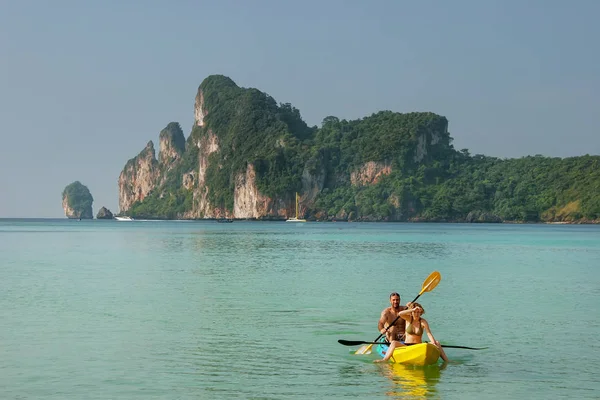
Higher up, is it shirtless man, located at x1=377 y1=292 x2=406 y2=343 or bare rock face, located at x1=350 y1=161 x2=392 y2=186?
bare rock face, located at x1=350 y1=161 x2=392 y2=186

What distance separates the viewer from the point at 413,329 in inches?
610

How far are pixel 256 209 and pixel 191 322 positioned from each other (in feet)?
555

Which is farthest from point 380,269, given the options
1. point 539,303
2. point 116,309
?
point 116,309

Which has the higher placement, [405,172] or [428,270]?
[405,172]

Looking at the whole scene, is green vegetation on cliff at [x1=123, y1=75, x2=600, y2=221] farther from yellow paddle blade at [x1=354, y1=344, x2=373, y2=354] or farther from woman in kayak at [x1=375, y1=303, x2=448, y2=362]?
woman in kayak at [x1=375, y1=303, x2=448, y2=362]

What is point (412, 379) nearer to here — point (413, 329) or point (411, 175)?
point (413, 329)

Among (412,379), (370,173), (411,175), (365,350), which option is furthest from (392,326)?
(370,173)

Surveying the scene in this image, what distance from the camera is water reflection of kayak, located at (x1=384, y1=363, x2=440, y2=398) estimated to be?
1342 cm

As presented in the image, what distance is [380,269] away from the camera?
3791 cm

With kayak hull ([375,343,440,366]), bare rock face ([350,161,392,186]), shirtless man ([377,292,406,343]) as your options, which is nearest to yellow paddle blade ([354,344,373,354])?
shirtless man ([377,292,406,343])

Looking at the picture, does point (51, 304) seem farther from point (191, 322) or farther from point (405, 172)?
point (405, 172)

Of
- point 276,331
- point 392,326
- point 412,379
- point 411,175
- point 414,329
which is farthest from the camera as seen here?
point 411,175

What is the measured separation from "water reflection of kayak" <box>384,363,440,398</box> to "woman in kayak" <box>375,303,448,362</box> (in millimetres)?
320

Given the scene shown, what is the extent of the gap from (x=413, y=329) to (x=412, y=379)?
1.32m
